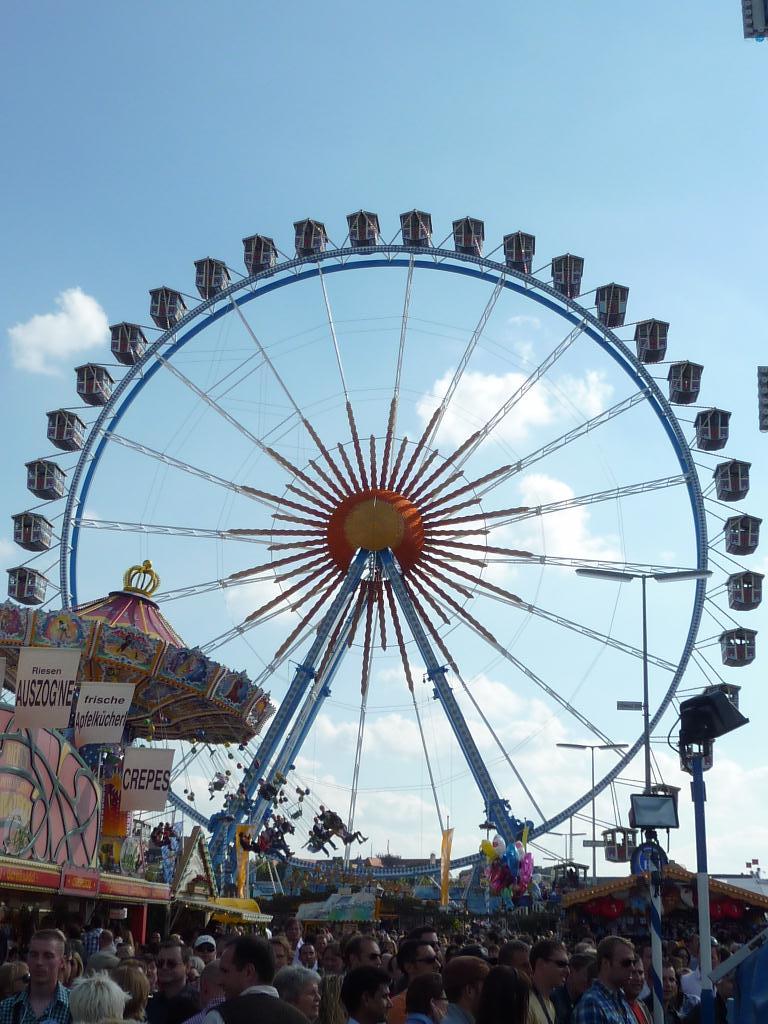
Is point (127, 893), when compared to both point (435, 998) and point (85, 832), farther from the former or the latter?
point (435, 998)

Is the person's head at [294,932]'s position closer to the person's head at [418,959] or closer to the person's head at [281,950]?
the person's head at [281,950]

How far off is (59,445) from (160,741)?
9.33 metres

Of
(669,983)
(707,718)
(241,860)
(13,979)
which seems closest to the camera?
(13,979)

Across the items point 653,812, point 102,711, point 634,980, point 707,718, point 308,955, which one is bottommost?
point 308,955

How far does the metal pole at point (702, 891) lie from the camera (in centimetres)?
650

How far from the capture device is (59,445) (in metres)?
30.6

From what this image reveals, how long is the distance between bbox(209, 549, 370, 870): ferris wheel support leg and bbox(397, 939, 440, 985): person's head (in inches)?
894

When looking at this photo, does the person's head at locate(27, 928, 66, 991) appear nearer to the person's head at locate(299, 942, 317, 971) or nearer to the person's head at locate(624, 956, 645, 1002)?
the person's head at locate(624, 956, 645, 1002)

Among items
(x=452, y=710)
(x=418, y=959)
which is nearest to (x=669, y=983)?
(x=418, y=959)

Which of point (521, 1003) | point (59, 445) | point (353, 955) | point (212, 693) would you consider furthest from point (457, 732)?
point (521, 1003)

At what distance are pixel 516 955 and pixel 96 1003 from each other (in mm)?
2862

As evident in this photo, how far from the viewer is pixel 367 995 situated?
195 inches

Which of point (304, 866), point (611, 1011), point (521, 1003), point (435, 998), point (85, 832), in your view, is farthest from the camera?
point (304, 866)

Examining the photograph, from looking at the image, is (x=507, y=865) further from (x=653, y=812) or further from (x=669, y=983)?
(x=653, y=812)
